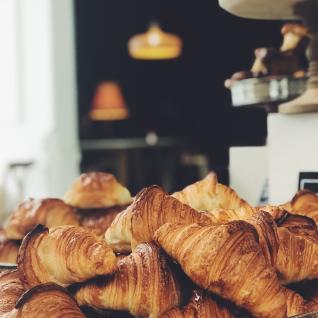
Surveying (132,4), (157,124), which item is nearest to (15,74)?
(132,4)

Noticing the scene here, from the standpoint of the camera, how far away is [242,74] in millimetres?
1131

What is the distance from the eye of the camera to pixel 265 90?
111cm

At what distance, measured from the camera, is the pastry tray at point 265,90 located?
109 centimetres

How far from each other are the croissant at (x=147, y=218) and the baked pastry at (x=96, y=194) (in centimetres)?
42

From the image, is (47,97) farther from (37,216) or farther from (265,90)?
(37,216)

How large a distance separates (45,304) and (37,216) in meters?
0.48

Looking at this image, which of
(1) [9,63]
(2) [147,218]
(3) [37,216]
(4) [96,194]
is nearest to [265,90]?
(4) [96,194]

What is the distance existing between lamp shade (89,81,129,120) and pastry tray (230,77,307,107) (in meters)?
6.76

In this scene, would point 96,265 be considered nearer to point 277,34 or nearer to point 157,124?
point 277,34

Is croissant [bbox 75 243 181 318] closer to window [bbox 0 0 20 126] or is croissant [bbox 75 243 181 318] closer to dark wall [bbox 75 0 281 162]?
window [bbox 0 0 20 126]

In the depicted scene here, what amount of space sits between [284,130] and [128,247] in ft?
1.62

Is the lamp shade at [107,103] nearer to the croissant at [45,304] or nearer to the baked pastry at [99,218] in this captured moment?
the baked pastry at [99,218]

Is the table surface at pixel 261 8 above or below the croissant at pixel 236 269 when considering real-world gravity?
above

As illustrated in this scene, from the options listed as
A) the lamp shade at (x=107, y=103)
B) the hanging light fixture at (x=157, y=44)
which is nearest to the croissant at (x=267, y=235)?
the hanging light fixture at (x=157, y=44)
